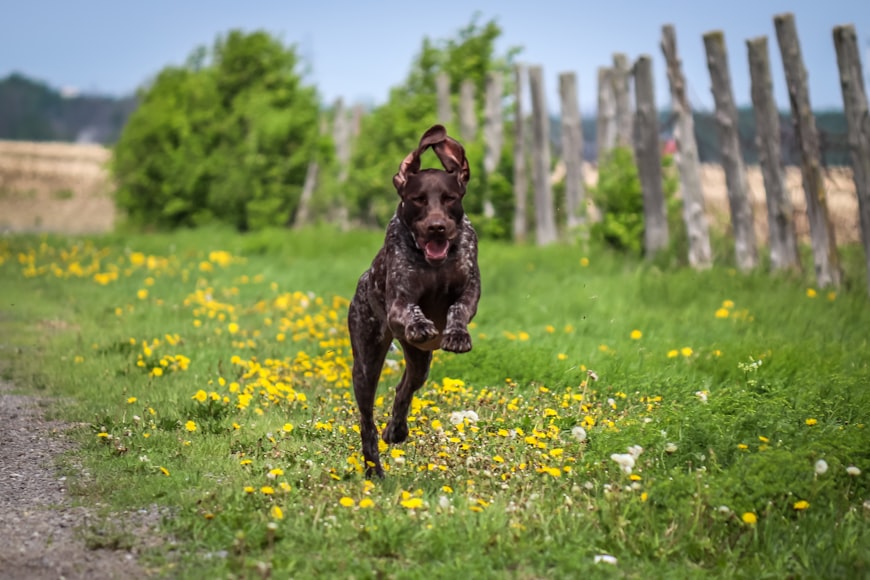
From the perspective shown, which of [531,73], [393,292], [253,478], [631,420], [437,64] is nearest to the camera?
[393,292]

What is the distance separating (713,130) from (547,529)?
11.0m

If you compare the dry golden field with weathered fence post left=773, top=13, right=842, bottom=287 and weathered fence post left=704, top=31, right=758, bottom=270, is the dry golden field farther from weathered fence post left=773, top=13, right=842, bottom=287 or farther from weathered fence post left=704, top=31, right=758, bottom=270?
weathered fence post left=773, top=13, right=842, bottom=287

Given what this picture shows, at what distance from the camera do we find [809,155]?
12422 mm

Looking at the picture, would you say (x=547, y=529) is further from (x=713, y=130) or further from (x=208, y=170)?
(x=208, y=170)

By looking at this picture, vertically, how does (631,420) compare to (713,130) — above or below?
below

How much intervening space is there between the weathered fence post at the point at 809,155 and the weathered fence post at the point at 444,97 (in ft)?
29.3

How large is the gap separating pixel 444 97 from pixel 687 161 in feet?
24.8

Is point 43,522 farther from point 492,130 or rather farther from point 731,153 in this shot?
point 492,130

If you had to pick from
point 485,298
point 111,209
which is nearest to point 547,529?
point 485,298

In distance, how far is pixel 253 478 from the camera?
5.80m

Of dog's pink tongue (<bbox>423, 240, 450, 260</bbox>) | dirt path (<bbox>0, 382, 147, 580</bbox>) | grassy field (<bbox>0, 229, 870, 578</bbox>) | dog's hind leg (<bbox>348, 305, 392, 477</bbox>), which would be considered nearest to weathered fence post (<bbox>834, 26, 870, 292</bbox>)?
grassy field (<bbox>0, 229, 870, 578</bbox>)

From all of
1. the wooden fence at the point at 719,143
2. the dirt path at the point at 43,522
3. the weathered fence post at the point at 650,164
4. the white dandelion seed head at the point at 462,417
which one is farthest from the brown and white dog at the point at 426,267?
the weathered fence post at the point at 650,164

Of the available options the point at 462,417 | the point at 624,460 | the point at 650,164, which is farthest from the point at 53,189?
the point at 624,460

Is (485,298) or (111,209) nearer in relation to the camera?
(485,298)
